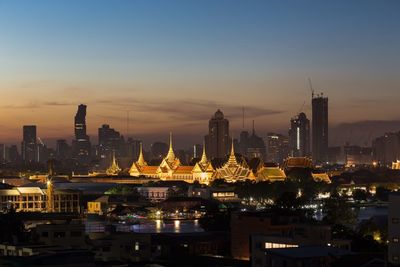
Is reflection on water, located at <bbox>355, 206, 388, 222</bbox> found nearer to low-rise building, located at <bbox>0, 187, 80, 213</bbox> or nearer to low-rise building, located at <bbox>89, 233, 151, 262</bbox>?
low-rise building, located at <bbox>0, 187, 80, 213</bbox>

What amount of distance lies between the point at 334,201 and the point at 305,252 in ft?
50.5

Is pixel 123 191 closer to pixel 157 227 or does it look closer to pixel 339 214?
pixel 157 227

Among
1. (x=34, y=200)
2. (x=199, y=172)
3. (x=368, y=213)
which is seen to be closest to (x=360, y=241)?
(x=34, y=200)

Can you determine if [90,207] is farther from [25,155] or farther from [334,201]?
[25,155]

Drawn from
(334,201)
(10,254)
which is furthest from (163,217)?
(10,254)

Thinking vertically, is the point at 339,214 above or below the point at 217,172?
below

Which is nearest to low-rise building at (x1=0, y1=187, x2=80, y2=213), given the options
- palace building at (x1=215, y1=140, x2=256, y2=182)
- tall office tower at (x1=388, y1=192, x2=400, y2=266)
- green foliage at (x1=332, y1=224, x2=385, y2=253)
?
green foliage at (x1=332, y1=224, x2=385, y2=253)

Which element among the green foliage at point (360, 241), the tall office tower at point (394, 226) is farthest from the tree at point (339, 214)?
the tall office tower at point (394, 226)

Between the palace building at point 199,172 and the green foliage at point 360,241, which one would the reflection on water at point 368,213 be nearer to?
the green foliage at point 360,241

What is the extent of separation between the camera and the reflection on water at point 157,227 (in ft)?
82.5

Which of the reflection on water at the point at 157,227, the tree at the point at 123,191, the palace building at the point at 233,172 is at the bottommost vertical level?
the reflection on water at the point at 157,227

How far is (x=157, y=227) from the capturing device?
31.6 meters

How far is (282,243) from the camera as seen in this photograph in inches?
595

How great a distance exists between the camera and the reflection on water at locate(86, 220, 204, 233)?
2515cm
